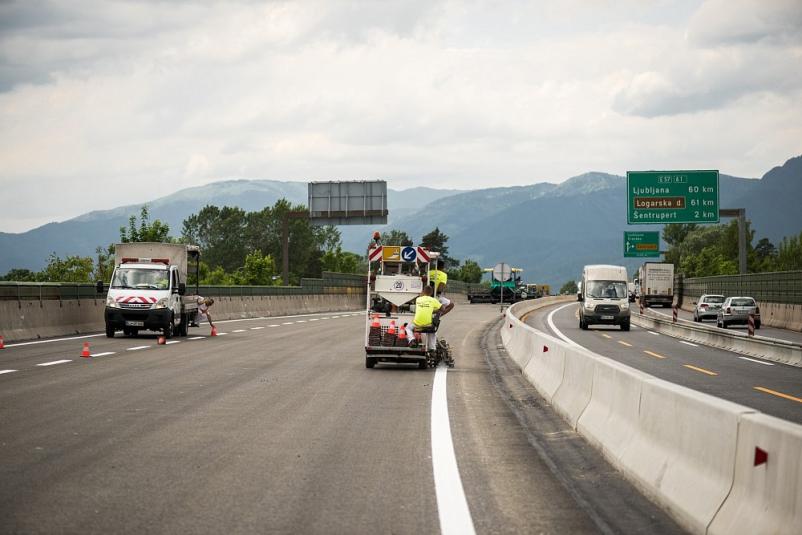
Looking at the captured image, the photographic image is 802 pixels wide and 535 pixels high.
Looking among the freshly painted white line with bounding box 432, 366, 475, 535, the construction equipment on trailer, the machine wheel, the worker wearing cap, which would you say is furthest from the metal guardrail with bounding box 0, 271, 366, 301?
the freshly painted white line with bounding box 432, 366, 475, 535

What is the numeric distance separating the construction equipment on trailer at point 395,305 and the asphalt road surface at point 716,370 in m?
4.44

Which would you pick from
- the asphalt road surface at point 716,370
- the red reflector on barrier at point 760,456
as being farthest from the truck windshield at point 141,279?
the red reflector on barrier at point 760,456

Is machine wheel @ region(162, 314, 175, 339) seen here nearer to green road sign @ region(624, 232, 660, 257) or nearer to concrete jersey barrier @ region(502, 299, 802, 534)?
concrete jersey barrier @ region(502, 299, 802, 534)

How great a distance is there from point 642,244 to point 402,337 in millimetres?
74133

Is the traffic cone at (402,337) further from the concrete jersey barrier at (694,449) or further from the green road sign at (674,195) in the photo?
the green road sign at (674,195)

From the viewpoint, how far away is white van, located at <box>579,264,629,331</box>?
43812mm

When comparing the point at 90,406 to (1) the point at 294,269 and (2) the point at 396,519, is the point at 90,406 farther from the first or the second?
(1) the point at 294,269

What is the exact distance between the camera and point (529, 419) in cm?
1259

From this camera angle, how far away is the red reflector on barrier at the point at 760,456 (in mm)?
5348

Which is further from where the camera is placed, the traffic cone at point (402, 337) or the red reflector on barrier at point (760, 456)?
the traffic cone at point (402, 337)

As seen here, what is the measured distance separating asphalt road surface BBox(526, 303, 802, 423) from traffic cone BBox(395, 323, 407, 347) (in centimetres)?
479

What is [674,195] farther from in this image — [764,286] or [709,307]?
[764,286]

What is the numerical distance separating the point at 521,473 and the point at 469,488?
822 mm

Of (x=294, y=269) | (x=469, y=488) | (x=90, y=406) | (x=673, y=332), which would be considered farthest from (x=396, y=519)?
(x=294, y=269)
